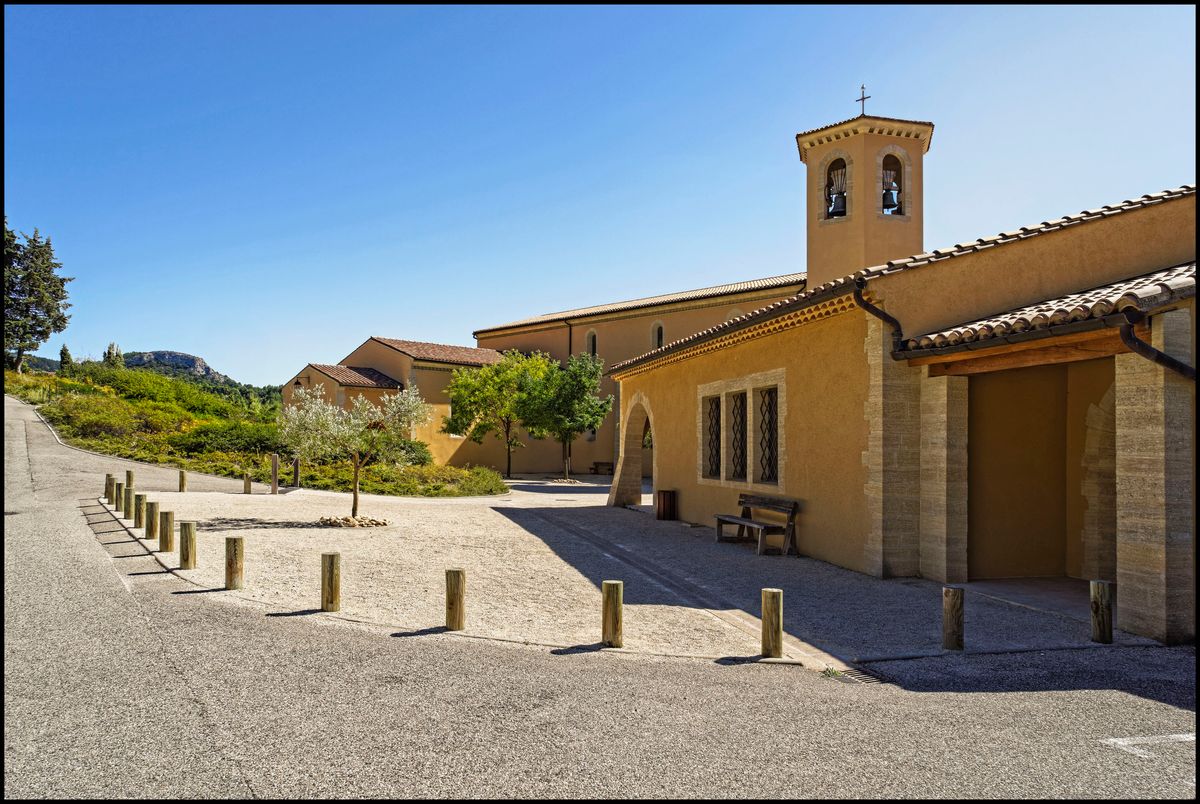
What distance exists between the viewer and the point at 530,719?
4.85m

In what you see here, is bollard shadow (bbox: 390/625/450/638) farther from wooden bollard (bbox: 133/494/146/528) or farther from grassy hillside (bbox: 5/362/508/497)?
grassy hillside (bbox: 5/362/508/497)

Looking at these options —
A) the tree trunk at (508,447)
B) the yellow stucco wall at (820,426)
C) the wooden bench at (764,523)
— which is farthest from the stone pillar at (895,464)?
the tree trunk at (508,447)

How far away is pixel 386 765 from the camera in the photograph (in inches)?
165

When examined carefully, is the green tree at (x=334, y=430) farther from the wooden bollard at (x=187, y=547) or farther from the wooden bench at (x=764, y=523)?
the wooden bench at (x=764, y=523)

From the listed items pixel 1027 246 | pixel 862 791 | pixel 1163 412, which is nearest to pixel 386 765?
pixel 862 791

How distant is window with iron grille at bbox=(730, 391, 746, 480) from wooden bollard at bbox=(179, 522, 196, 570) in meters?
9.43

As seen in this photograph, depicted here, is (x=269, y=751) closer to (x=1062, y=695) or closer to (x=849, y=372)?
(x=1062, y=695)

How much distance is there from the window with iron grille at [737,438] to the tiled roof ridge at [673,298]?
16532 millimetres

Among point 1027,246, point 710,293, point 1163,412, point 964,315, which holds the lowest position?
point 1163,412

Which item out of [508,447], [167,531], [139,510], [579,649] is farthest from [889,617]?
[508,447]

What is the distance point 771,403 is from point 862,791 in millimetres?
10047

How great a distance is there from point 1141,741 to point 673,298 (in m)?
32.0

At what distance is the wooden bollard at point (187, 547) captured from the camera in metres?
9.60

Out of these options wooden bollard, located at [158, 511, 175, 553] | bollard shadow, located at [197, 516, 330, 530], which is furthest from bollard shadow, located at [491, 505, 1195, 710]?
wooden bollard, located at [158, 511, 175, 553]
